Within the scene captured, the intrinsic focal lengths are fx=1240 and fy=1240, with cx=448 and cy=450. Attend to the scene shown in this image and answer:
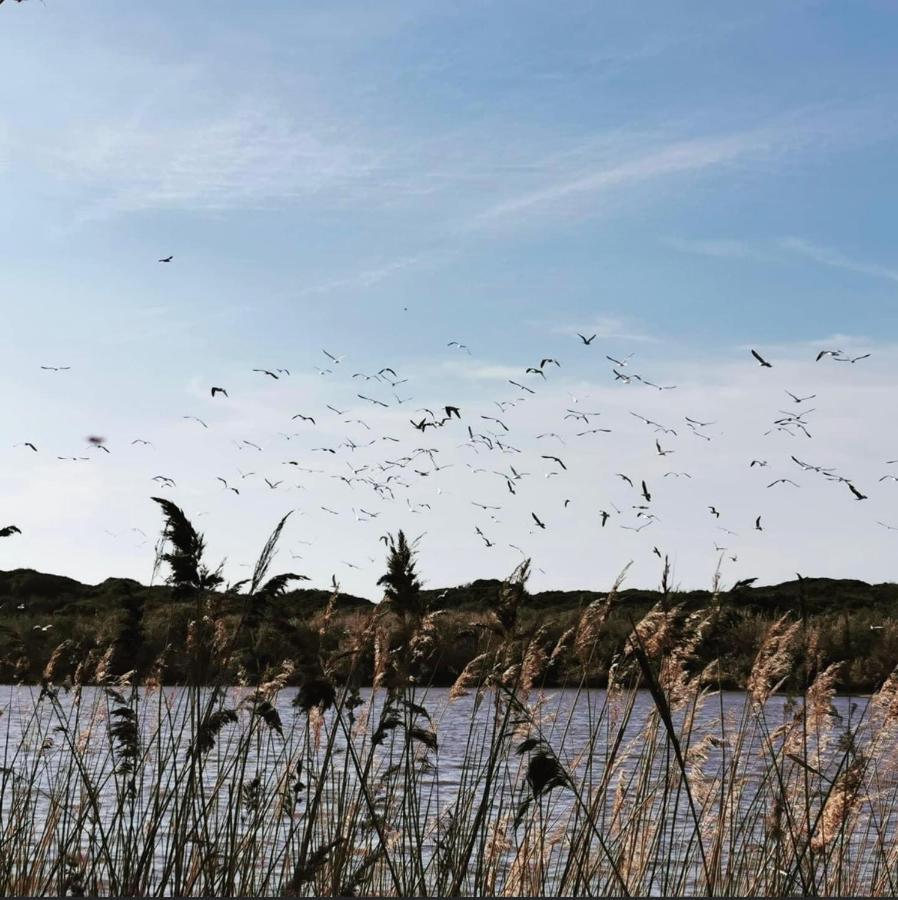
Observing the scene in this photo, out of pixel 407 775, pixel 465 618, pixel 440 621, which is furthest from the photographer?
pixel 465 618

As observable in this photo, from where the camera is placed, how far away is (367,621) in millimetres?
4969

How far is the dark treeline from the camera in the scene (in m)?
4.91

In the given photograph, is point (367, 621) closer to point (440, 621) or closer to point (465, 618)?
point (440, 621)

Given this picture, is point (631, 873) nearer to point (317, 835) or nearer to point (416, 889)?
point (416, 889)

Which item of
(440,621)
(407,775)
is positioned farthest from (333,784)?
(440,621)

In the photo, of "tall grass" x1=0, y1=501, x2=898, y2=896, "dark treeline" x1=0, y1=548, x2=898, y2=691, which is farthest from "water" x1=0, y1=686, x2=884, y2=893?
"dark treeline" x1=0, y1=548, x2=898, y2=691

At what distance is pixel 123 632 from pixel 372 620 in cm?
104

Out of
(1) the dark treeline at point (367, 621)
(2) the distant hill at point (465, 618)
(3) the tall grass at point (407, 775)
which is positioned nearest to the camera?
(3) the tall grass at point (407, 775)

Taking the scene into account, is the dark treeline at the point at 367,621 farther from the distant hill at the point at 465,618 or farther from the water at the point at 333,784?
the water at the point at 333,784

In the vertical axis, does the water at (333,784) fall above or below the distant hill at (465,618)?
below

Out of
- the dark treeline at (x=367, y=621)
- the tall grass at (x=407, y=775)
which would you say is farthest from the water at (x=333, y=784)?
the dark treeline at (x=367, y=621)

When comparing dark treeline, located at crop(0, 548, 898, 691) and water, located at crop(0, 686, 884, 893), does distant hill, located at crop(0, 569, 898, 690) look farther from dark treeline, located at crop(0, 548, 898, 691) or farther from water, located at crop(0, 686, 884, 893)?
water, located at crop(0, 686, 884, 893)

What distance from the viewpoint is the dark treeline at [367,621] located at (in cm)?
491

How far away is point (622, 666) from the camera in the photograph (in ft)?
21.1
